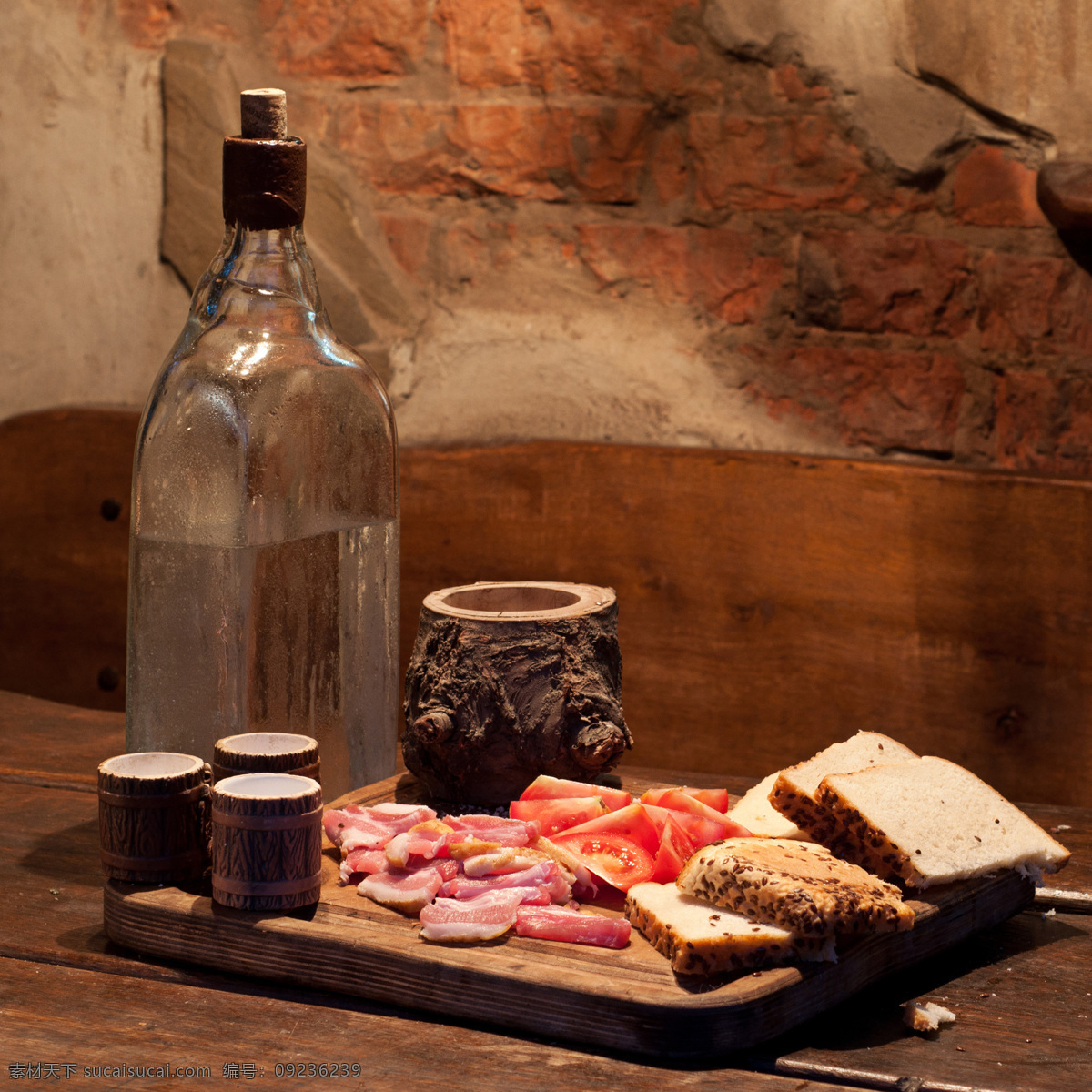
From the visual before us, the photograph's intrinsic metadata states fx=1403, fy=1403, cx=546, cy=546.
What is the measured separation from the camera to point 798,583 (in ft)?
4.65

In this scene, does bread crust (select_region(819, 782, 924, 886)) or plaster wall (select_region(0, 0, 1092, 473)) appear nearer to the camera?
bread crust (select_region(819, 782, 924, 886))

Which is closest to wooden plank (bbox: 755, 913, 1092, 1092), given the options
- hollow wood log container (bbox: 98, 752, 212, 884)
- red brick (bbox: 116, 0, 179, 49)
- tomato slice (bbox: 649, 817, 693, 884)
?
tomato slice (bbox: 649, 817, 693, 884)

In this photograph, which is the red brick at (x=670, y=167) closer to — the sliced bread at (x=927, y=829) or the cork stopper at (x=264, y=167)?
the cork stopper at (x=264, y=167)

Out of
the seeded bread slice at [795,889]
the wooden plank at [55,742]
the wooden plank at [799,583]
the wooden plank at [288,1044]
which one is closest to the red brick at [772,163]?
the wooden plank at [799,583]

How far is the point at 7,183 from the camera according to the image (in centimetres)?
153

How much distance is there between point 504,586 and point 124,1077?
475mm

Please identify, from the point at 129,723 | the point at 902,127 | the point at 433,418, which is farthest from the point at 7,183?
the point at 902,127

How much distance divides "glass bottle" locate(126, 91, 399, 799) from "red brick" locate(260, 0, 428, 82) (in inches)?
32.1

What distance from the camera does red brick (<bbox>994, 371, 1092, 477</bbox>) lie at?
1.49m

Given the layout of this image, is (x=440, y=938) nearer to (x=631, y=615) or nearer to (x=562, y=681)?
(x=562, y=681)

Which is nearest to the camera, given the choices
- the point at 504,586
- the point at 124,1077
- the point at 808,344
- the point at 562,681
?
the point at 124,1077

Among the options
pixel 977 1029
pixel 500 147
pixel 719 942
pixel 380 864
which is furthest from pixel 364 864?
pixel 500 147

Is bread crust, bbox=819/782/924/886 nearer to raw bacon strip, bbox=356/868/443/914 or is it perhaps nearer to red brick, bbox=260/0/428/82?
raw bacon strip, bbox=356/868/443/914

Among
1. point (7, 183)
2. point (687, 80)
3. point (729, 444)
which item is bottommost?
point (729, 444)
